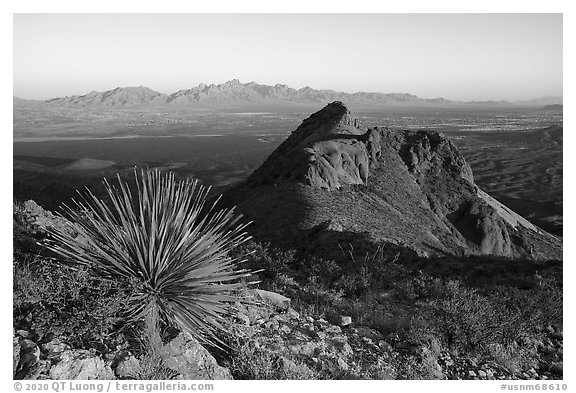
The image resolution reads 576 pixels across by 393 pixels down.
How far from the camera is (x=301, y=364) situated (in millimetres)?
4469

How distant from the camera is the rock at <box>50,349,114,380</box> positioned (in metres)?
3.78

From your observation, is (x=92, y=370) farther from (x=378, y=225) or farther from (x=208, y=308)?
(x=378, y=225)

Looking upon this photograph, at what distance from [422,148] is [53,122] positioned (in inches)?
4446

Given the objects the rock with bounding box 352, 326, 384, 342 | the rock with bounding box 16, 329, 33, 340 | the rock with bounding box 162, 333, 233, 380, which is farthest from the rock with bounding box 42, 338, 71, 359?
the rock with bounding box 352, 326, 384, 342

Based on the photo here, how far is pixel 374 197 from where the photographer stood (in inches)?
885

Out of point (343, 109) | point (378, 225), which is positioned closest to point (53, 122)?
point (343, 109)

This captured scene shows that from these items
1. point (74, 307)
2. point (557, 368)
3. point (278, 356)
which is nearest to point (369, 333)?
point (278, 356)

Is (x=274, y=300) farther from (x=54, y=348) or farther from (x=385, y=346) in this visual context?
(x=54, y=348)

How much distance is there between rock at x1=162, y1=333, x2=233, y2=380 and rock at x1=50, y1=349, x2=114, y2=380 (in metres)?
0.53

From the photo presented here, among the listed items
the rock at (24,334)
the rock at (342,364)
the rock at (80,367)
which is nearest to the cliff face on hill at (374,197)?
the rock at (342,364)

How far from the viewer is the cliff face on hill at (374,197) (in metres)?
17.4

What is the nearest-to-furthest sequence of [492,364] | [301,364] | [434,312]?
1. [301,364]
2. [492,364]
3. [434,312]

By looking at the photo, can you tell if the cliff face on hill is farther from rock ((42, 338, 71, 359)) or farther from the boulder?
rock ((42, 338, 71, 359))

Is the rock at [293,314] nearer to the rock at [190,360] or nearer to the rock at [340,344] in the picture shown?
the rock at [340,344]
